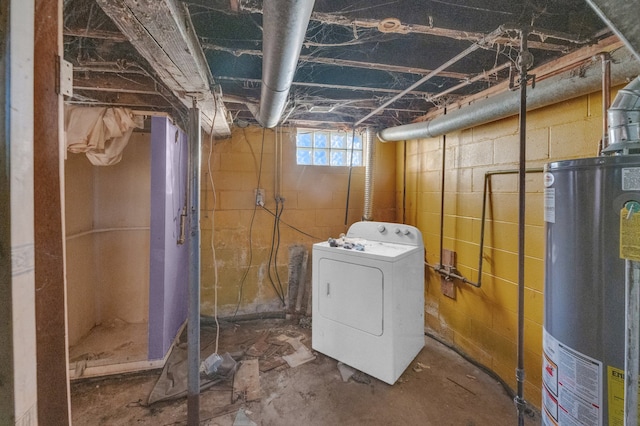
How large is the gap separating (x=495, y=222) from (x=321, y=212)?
1.74m

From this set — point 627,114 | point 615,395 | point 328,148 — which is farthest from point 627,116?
point 328,148

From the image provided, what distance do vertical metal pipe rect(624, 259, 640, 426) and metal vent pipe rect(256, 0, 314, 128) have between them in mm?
1157

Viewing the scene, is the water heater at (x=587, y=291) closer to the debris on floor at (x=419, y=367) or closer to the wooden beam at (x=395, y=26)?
the wooden beam at (x=395, y=26)

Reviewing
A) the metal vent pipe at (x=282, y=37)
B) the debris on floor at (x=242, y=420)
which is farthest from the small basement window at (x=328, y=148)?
the debris on floor at (x=242, y=420)

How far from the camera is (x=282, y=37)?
98cm

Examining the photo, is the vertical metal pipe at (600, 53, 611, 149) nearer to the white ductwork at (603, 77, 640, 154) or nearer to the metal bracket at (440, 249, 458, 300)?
the white ductwork at (603, 77, 640, 154)

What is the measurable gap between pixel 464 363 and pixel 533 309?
826 mm

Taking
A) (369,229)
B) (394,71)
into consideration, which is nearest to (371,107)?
(394,71)

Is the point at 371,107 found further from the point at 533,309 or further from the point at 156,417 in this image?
the point at 156,417

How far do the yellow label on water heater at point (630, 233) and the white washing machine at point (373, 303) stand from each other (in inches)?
51.0

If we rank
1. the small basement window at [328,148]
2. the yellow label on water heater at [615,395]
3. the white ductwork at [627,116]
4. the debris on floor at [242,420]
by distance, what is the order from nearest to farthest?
the yellow label on water heater at [615,395] → the white ductwork at [627,116] → the debris on floor at [242,420] → the small basement window at [328,148]

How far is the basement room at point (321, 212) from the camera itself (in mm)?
→ 716

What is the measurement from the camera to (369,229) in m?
2.71

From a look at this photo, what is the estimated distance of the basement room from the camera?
716 millimetres
